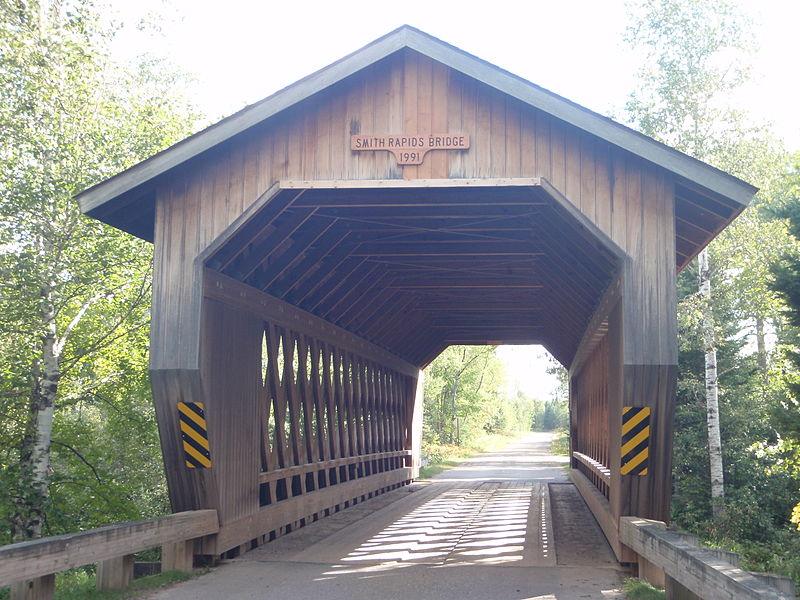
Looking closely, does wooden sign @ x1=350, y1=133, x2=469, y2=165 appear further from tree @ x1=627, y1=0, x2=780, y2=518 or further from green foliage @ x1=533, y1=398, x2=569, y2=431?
green foliage @ x1=533, y1=398, x2=569, y2=431

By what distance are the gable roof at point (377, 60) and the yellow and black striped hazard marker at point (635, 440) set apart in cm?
206

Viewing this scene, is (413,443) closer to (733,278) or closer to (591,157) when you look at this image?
(733,278)

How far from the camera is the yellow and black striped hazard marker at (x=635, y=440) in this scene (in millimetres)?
7688

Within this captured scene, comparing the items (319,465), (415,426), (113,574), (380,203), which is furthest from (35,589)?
(415,426)

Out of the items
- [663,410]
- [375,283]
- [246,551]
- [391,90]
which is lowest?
[246,551]

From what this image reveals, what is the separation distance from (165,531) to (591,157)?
4940 millimetres

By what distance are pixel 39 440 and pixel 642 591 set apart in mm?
8821

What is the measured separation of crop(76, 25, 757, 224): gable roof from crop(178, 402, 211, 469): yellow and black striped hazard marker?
2056 millimetres

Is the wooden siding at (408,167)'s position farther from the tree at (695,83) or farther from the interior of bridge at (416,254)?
the tree at (695,83)

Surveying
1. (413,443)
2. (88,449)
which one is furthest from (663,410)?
(413,443)

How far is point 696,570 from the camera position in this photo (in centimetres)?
472

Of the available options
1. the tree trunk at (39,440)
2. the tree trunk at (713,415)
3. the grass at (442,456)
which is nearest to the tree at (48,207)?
the tree trunk at (39,440)

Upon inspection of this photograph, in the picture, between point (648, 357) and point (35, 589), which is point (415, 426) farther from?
point (35, 589)

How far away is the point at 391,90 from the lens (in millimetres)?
8320
